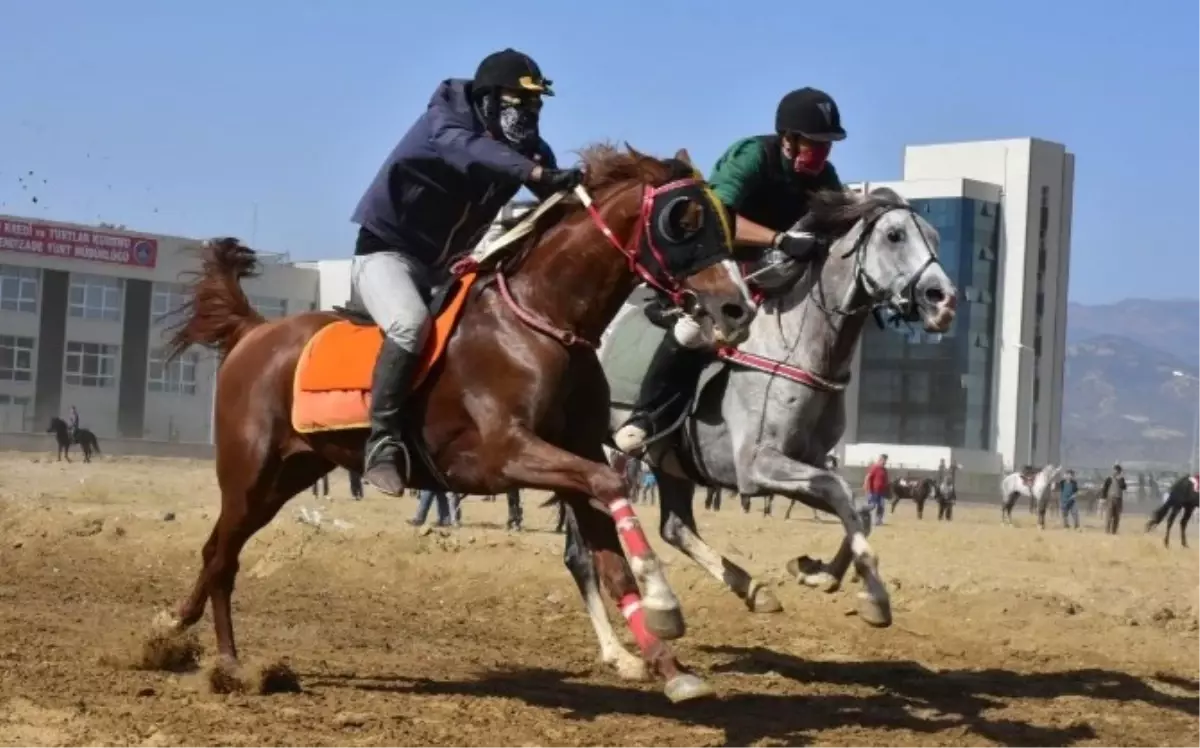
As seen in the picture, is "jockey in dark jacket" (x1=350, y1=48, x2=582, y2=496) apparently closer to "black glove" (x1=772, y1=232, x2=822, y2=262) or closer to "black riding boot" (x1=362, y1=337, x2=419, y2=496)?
"black riding boot" (x1=362, y1=337, x2=419, y2=496)

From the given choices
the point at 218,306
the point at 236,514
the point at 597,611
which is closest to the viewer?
the point at 236,514

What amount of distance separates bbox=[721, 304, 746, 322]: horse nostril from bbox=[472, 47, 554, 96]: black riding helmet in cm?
166

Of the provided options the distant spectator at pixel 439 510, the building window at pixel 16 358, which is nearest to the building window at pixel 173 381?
the building window at pixel 16 358

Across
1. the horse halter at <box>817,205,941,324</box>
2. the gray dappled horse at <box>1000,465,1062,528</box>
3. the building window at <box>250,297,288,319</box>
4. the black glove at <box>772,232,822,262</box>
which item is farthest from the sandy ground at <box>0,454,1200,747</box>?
the building window at <box>250,297,288,319</box>

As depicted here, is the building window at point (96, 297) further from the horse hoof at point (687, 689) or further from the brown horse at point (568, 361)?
the horse hoof at point (687, 689)

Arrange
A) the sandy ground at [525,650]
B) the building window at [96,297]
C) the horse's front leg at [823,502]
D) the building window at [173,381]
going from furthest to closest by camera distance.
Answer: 1. the building window at [173,381]
2. the building window at [96,297]
3. the horse's front leg at [823,502]
4. the sandy ground at [525,650]

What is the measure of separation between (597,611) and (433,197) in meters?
2.69

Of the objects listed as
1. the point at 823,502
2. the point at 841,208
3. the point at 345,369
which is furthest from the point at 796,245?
the point at 345,369

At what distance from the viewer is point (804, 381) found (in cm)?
1061

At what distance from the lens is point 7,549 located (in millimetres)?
17125

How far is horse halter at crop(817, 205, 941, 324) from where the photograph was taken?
1020 centimetres

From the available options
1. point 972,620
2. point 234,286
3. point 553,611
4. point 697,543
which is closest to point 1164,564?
point 972,620

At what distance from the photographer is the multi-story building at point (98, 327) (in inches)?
3140

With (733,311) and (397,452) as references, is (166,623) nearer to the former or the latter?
(397,452)
